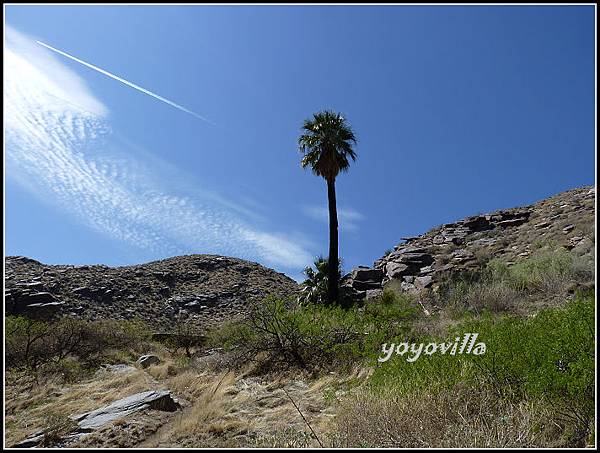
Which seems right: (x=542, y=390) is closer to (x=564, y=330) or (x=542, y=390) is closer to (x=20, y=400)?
(x=564, y=330)

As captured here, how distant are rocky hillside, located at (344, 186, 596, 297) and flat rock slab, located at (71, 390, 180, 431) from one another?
14.8 metres

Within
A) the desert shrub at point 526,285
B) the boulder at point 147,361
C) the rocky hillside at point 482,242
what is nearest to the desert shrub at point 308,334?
the desert shrub at point 526,285

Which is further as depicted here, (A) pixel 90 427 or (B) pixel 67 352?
(B) pixel 67 352

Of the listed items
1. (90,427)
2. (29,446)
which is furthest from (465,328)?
(29,446)

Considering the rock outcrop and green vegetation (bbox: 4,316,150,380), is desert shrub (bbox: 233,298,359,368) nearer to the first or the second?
the rock outcrop

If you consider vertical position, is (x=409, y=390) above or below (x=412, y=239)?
below

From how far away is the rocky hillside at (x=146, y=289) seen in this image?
30797mm

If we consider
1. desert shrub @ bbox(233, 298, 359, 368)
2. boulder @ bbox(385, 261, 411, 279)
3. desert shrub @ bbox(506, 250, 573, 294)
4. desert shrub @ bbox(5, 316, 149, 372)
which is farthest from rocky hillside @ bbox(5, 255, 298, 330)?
desert shrub @ bbox(506, 250, 573, 294)

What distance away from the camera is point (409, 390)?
598 cm

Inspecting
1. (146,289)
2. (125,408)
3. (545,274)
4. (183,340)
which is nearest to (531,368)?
(125,408)

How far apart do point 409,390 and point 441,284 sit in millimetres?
15780

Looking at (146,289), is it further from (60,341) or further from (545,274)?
(545,274)

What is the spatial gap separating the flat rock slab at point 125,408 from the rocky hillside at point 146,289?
16.9m

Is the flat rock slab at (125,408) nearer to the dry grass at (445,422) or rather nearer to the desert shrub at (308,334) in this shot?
the desert shrub at (308,334)
